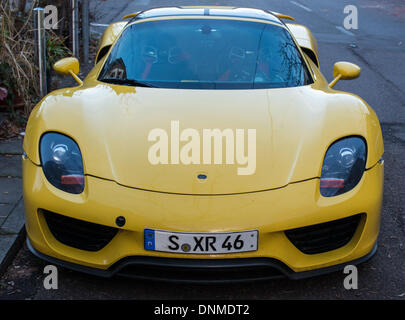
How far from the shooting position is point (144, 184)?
278 cm

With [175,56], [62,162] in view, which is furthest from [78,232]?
[175,56]

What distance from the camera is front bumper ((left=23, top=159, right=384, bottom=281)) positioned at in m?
2.65

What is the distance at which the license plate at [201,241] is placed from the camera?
103 inches

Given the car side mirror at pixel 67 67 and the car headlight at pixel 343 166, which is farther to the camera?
the car side mirror at pixel 67 67

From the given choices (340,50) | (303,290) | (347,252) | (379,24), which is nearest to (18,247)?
(303,290)

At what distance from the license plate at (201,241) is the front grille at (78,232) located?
20 centimetres

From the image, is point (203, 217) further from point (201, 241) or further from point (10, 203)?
point (10, 203)

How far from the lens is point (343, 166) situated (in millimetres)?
2943

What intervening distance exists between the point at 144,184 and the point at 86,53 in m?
5.98

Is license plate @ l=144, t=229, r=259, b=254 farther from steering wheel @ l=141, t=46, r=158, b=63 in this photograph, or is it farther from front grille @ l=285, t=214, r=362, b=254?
steering wheel @ l=141, t=46, r=158, b=63

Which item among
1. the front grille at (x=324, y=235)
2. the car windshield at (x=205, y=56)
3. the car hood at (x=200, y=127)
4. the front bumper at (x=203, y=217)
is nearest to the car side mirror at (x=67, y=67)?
the car windshield at (x=205, y=56)

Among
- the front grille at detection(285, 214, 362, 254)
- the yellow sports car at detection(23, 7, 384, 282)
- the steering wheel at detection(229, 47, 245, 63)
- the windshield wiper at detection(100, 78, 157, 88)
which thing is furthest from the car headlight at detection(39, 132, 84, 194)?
the steering wheel at detection(229, 47, 245, 63)

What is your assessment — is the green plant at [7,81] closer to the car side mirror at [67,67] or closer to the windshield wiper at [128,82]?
the car side mirror at [67,67]
